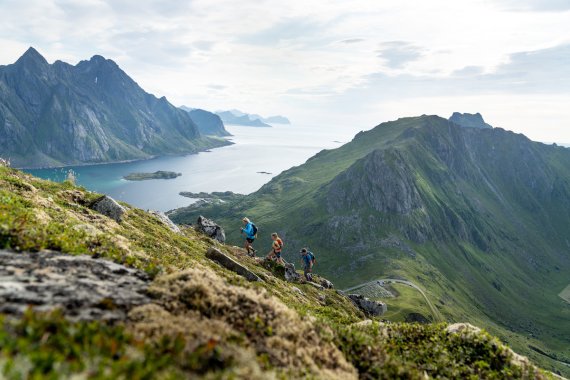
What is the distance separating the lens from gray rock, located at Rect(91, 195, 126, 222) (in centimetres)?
3338

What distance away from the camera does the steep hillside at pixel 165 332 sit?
863 cm

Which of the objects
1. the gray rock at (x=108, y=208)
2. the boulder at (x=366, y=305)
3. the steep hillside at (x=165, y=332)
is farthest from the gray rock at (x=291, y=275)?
the steep hillside at (x=165, y=332)

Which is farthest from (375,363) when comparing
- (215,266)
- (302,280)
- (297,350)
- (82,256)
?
(302,280)

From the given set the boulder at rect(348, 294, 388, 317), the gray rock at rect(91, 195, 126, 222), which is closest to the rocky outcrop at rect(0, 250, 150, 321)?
the gray rock at rect(91, 195, 126, 222)

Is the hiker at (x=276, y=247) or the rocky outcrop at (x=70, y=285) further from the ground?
the rocky outcrop at (x=70, y=285)

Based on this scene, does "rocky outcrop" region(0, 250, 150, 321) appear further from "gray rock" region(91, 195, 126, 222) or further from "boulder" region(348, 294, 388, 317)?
"boulder" region(348, 294, 388, 317)

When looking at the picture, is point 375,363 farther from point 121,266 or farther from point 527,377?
point 121,266

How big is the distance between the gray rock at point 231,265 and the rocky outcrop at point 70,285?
66.3 feet

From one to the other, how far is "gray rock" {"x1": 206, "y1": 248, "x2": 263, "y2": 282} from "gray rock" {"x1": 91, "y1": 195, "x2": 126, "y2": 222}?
30.4 feet

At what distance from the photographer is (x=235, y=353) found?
33.6 ft

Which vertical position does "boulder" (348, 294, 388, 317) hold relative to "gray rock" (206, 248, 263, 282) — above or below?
below

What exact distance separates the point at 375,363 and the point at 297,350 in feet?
12.2

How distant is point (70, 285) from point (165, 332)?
421 centimetres

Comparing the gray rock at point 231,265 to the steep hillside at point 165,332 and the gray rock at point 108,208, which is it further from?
the steep hillside at point 165,332
